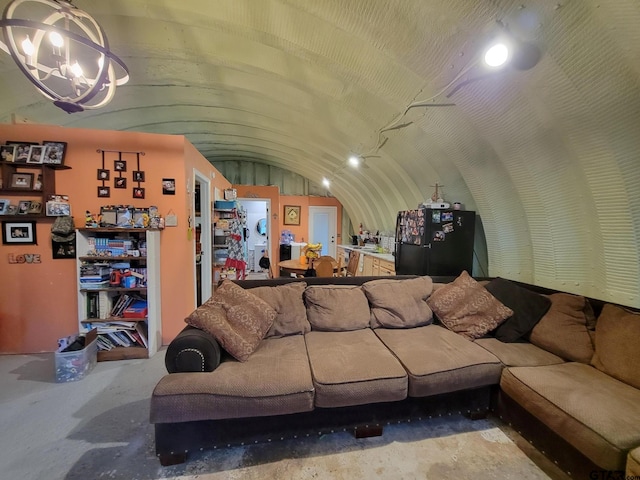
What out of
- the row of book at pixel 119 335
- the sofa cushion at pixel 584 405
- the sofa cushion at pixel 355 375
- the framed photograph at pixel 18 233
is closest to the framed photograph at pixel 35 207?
the framed photograph at pixel 18 233

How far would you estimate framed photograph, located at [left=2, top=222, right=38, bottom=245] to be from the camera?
2.67 metres

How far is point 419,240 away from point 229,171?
21.6 ft

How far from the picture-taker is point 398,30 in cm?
197

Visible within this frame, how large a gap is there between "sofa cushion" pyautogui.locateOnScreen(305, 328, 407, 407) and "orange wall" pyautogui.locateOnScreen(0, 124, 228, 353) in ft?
7.12

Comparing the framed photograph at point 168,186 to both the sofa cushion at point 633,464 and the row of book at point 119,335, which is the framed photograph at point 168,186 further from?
the sofa cushion at point 633,464

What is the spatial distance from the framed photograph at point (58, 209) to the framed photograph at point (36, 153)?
1.43 feet

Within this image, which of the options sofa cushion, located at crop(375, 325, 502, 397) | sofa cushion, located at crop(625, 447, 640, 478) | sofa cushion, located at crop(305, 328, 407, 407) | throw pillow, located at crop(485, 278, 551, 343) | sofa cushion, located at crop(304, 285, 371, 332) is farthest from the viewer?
sofa cushion, located at crop(304, 285, 371, 332)

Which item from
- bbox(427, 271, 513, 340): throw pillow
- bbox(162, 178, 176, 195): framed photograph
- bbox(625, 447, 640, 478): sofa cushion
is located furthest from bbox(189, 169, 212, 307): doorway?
bbox(625, 447, 640, 478): sofa cushion

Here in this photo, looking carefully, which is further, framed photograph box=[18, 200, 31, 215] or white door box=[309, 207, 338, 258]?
white door box=[309, 207, 338, 258]

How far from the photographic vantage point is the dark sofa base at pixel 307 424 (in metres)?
1.54

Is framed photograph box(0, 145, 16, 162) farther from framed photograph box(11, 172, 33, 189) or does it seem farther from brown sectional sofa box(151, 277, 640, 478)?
brown sectional sofa box(151, 277, 640, 478)

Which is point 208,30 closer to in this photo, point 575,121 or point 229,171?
point 575,121

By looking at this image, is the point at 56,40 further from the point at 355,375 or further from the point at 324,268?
the point at 324,268

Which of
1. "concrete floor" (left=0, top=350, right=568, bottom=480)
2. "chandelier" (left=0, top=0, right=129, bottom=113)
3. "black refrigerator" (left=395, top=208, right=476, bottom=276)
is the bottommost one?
"concrete floor" (left=0, top=350, right=568, bottom=480)
